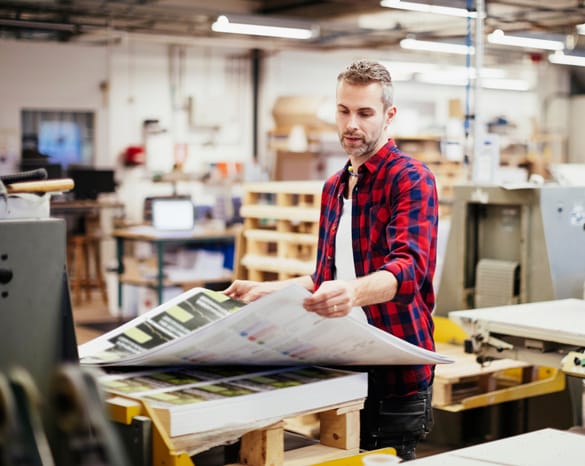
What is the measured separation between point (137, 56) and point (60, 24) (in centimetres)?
157

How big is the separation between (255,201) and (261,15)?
711 cm

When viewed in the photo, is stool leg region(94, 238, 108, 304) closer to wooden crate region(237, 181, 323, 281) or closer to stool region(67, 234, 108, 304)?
stool region(67, 234, 108, 304)

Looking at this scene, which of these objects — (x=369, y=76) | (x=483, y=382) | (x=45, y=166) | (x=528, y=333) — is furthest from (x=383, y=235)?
(x=45, y=166)

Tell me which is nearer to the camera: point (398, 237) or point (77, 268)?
point (398, 237)

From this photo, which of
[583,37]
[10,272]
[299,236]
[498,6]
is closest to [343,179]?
[10,272]

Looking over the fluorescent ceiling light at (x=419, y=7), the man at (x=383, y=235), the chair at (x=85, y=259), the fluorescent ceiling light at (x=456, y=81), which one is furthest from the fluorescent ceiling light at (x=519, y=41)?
the man at (x=383, y=235)

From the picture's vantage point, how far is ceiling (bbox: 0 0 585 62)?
39.4 feet

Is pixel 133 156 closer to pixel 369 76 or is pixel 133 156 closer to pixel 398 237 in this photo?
pixel 369 76

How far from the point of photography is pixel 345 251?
7.42ft

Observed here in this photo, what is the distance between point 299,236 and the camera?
557cm

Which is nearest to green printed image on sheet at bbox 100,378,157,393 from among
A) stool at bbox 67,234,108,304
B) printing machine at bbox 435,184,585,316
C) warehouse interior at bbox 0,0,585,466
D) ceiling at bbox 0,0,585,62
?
warehouse interior at bbox 0,0,585,466

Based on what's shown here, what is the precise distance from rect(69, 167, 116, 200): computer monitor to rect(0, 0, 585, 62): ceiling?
6.62 ft

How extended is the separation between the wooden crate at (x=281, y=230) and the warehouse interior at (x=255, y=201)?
2 centimetres

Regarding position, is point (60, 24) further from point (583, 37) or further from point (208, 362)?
point (208, 362)
